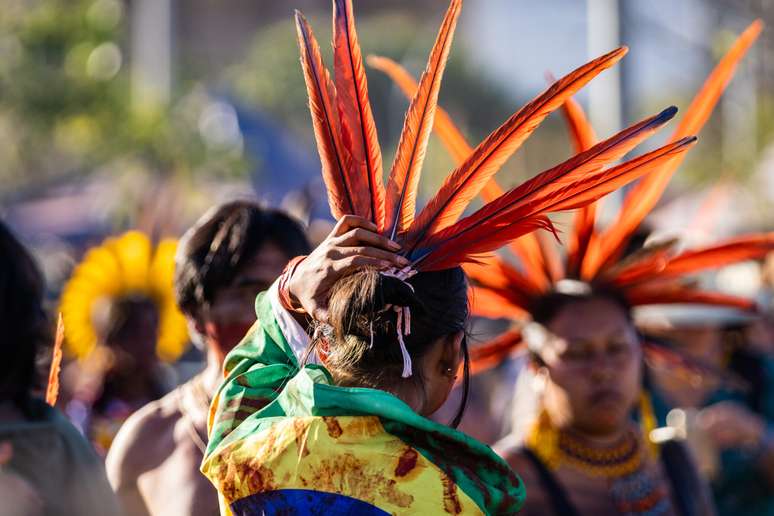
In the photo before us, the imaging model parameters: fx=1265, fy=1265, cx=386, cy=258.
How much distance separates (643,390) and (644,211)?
1.18m

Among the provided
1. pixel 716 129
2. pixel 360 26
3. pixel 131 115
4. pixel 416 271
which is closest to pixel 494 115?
pixel 360 26

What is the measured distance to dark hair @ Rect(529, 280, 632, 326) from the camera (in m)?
3.97

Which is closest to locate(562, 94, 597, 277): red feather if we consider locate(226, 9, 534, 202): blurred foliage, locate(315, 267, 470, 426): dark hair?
locate(315, 267, 470, 426): dark hair

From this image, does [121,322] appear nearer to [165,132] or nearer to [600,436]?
[600,436]

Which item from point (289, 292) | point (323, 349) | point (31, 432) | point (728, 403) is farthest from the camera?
point (728, 403)

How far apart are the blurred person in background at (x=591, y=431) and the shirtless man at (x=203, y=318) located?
0.87 meters

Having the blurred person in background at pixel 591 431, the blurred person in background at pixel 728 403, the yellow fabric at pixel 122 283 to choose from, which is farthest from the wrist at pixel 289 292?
the yellow fabric at pixel 122 283

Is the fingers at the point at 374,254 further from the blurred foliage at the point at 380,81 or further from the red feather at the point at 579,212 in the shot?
the blurred foliage at the point at 380,81

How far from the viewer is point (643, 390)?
4730mm

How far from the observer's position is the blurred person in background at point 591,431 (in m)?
3.83

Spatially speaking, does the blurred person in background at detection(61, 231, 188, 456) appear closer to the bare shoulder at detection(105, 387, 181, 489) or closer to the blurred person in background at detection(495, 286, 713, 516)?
the bare shoulder at detection(105, 387, 181, 489)

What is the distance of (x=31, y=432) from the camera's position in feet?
9.99

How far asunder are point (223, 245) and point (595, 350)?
118 cm

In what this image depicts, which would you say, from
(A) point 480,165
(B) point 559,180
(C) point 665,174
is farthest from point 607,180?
(C) point 665,174
